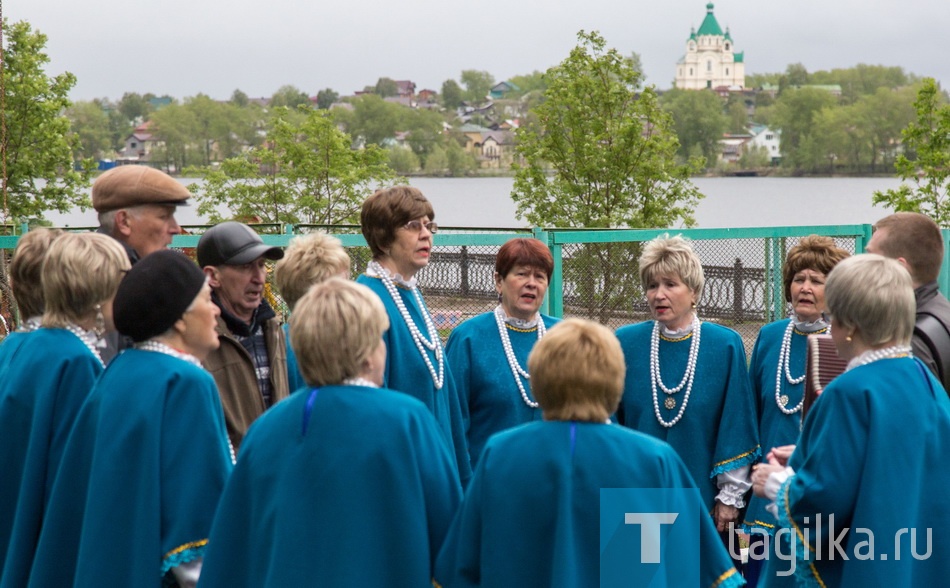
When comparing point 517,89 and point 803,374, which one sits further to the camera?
point 517,89

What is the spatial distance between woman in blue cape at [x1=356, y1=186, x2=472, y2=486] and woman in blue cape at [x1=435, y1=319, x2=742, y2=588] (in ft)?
4.43

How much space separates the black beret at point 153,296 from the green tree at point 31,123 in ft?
69.1

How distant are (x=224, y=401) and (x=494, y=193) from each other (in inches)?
2459

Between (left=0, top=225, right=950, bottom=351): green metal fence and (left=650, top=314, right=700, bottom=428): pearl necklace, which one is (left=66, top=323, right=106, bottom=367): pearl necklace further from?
→ (left=0, top=225, right=950, bottom=351): green metal fence

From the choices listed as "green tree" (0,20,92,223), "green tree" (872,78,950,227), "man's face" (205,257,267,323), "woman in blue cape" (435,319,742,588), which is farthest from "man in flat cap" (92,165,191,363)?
"green tree" (0,20,92,223)

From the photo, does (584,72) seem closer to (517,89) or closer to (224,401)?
(224,401)

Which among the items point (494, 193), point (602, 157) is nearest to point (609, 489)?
point (602, 157)

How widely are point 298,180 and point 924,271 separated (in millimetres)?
19767

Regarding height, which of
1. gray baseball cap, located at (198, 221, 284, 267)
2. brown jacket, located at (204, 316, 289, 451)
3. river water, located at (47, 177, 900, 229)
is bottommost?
river water, located at (47, 177, 900, 229)

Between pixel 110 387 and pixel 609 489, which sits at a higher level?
pixel 110 387

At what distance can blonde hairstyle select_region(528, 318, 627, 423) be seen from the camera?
3357 millimetres

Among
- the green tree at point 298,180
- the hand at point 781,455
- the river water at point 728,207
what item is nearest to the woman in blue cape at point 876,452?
the hand at point 781,455

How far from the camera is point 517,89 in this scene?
462 feet

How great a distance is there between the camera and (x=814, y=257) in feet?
17.8
